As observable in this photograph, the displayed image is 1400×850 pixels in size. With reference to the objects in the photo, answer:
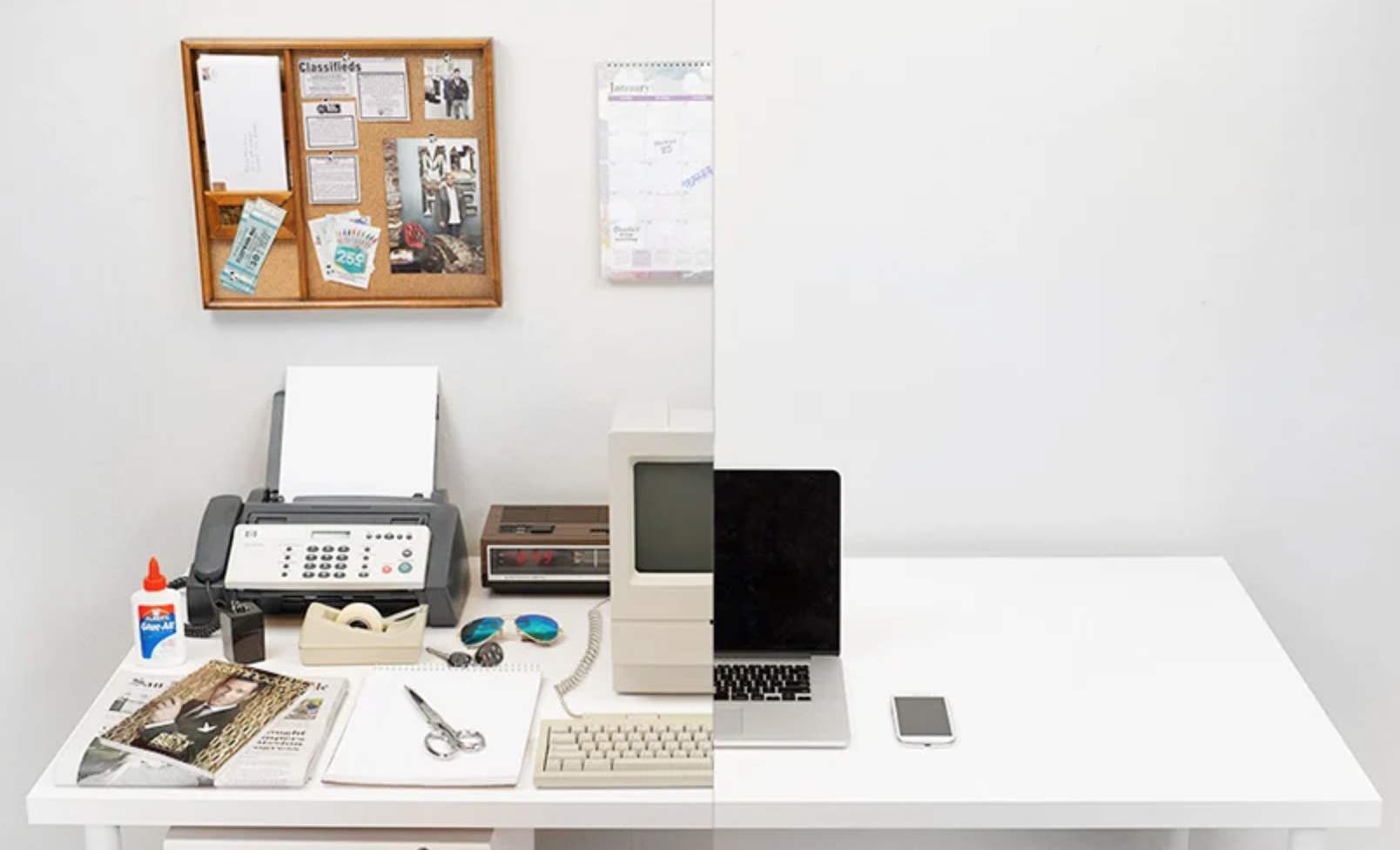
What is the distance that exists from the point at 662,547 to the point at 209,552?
25 cm

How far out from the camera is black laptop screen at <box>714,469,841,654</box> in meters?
1.20

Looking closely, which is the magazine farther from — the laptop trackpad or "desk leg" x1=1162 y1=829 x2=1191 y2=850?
"desk leg" x1=1162 y1=829 x2=1191 y2=850

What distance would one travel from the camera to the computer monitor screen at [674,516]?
0.73 metres

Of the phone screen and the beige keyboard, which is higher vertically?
the beige keyboard

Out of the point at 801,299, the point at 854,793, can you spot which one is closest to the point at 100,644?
the point at 854,793

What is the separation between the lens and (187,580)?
0.83 m

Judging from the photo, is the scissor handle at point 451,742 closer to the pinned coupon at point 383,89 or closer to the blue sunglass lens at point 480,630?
the blue sunglass lens at point 480,630

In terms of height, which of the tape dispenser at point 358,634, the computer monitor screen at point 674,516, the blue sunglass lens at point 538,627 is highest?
the computer monitor screen at point 674,516

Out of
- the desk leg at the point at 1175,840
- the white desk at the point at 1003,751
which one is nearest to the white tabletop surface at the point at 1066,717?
the white desk at the point at 1003,751

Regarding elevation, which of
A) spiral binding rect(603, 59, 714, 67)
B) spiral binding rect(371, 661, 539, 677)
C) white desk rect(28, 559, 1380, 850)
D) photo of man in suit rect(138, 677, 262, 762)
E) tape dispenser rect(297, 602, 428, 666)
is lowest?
white desk rect(28, 559, 1380, 850)

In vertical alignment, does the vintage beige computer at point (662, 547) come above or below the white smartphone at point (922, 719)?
above

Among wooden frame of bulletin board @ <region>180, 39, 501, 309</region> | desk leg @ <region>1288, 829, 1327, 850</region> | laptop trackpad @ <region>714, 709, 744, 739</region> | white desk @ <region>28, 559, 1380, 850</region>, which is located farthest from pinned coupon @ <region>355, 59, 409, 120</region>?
desk leg @ <region>1288, 829, 1327, 850</region>

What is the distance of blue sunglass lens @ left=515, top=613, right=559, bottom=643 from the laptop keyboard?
0.20 metres

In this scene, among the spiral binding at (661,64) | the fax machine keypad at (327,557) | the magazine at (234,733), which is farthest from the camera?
the magazine at (234,733)
